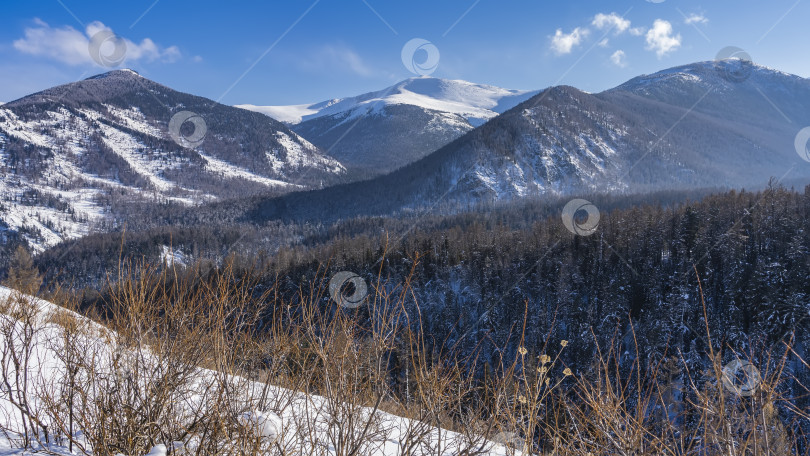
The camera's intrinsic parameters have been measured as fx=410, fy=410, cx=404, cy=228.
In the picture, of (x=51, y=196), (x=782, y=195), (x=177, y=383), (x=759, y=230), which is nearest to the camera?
(x=177, y=383)

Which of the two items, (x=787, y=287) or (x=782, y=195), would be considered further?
(x=782, y=195)

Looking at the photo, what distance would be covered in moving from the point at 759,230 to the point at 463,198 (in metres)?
117

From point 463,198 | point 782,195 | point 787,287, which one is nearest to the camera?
point 787,287

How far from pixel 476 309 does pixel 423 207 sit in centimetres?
10935

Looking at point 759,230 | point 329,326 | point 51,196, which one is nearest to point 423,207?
point 759,230

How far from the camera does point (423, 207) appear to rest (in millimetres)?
166375

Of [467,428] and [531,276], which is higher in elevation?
[531,276]

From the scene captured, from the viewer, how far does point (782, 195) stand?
189 feet

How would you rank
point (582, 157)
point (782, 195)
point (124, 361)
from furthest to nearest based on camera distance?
point (582, 157)
point (782, 195)
point (124, 361)

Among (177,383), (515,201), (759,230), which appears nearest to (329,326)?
(177,383)

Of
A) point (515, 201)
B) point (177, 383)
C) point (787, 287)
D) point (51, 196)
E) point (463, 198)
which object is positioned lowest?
point (787, 287)

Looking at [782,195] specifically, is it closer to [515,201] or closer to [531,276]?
[531,276]

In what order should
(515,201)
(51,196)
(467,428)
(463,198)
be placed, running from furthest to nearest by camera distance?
(51,196), (463,198), (515,201), (467,428)

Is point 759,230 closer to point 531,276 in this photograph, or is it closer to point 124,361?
point 531,276
